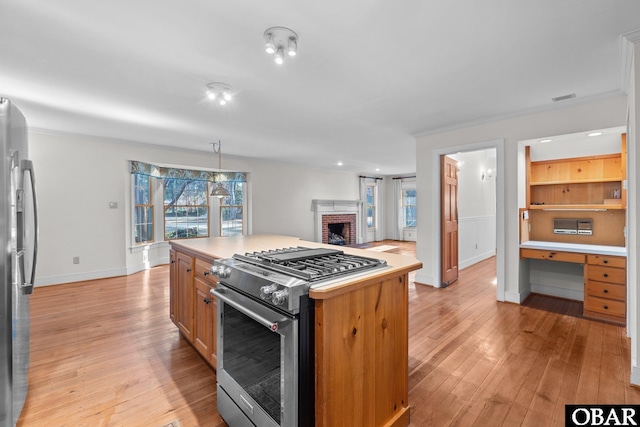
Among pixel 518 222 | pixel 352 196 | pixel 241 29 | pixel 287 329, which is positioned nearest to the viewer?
pixel 287 329

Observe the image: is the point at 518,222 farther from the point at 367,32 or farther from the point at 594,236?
the point at 367,32

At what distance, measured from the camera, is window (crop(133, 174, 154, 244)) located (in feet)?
18.1

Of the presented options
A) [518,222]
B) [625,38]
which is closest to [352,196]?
[518,222]

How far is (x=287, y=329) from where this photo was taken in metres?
1.23

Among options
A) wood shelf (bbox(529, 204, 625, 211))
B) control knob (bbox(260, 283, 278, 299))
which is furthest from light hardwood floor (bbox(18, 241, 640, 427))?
wood shelf (bbox(529, 204, 625, 211))

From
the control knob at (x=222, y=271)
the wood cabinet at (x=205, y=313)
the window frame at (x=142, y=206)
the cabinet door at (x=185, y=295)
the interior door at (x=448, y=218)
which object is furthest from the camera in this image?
the window frame at (x=142, y=206)

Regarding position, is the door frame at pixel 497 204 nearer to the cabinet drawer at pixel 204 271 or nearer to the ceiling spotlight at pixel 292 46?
the ceiling spotlight at pixel 292 46

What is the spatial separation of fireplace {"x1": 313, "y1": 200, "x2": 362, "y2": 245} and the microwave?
5395 millimetres

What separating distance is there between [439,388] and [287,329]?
4.68 feet

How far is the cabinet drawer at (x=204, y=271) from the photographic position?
2.04 m

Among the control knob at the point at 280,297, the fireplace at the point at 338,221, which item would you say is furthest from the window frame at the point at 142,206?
the control knob at the point at 280,297

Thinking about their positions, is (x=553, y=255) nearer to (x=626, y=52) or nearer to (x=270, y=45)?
(x=626, y=52)

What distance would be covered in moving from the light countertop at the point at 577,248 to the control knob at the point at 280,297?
11.9 feet

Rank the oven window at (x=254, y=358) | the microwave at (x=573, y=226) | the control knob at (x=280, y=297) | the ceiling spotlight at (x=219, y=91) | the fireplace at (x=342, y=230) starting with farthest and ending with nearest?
the fireplace at (x=342, y=230), the microwave at (x=573, y=226), the ceiling spotlight at (x=219, y=91), the oven window at (x=254, y=358), the control knob at (x=280, y=297)
